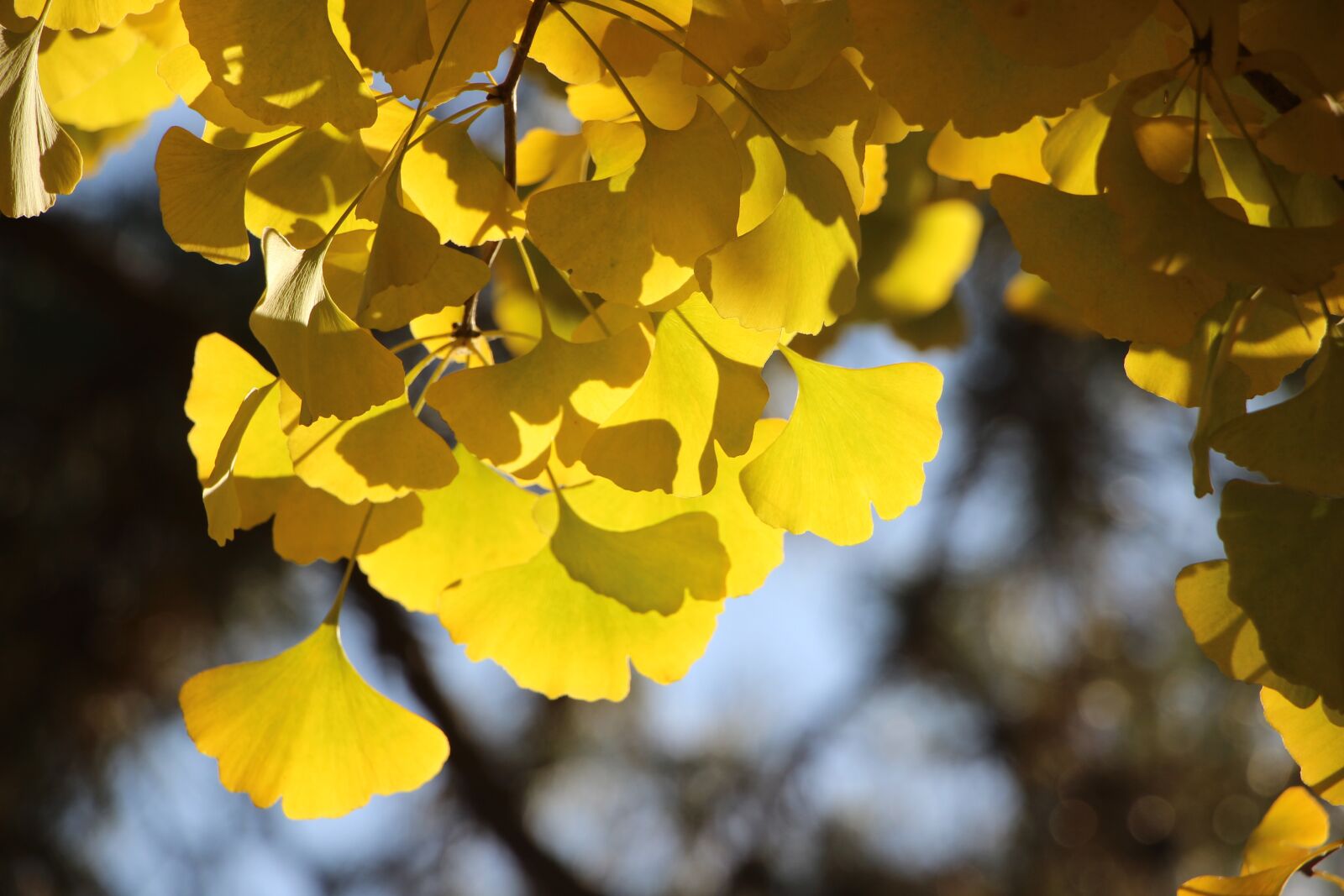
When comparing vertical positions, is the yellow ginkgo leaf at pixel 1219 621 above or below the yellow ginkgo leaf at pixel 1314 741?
above

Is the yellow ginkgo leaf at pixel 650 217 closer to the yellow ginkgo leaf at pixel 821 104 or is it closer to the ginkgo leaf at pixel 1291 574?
the yellow ginkgo leaf at pixel 821 104

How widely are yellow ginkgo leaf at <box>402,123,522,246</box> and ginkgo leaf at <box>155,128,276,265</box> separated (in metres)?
0.06

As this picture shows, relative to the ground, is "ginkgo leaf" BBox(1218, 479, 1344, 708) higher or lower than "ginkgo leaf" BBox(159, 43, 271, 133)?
lower

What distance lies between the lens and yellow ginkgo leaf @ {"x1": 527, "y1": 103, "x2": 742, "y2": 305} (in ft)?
1.06

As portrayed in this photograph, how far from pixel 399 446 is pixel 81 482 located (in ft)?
4.59

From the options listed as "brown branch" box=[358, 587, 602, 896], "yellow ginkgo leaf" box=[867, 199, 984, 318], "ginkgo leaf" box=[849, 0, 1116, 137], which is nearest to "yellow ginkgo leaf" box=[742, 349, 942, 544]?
"ginkgo leaf" box=[849, 0, 1116, 137]

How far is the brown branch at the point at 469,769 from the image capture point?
1224 millimetres

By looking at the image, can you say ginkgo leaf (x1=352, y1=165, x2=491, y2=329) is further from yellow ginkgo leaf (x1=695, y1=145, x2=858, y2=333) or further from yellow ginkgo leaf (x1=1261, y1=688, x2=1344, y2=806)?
yellow ginkgo leaf (x1=1261, y1=688, x2=1344, y2=806)

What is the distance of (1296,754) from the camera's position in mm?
359

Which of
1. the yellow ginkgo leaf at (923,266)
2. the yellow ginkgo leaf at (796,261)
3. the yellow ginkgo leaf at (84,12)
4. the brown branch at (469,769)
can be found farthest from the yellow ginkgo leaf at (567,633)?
the brown branch at (469,769)

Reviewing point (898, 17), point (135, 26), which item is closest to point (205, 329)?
point (135, 26)

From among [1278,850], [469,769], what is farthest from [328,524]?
[469,769]

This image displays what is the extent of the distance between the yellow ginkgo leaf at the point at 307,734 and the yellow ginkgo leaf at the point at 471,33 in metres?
0.24

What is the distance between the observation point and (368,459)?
36cm
